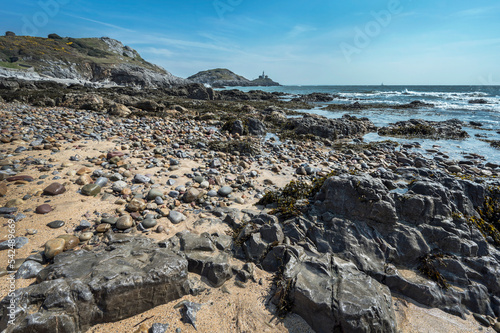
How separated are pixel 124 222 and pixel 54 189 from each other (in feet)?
6.67

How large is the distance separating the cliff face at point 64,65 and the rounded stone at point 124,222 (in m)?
59.9

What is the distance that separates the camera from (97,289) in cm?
258

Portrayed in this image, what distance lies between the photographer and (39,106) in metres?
14.1

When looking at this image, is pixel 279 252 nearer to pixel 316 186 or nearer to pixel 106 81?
pixel 316 186

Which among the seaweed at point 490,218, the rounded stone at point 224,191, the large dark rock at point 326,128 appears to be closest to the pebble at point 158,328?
the rounded stone at point 224,191

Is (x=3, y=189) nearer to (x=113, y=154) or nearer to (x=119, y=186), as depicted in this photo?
(x=119, y=186)

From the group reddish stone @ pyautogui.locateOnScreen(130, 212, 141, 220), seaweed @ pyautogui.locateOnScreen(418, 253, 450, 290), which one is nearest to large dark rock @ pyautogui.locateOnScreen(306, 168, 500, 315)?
seaweed @ pyautogui.locateOnScreen(418, 253, 450, 290)

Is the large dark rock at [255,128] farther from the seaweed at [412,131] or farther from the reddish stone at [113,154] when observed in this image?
the seaweed at [412,131]

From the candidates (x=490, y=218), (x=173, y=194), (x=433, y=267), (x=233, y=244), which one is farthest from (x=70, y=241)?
(x=490, y=218)

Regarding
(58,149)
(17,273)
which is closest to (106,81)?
(58,149)

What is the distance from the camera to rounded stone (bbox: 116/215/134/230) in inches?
163

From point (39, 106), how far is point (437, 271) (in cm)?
2094

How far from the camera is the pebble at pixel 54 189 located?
183 inches

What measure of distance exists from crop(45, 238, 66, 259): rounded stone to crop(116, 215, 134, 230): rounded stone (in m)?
0.83
